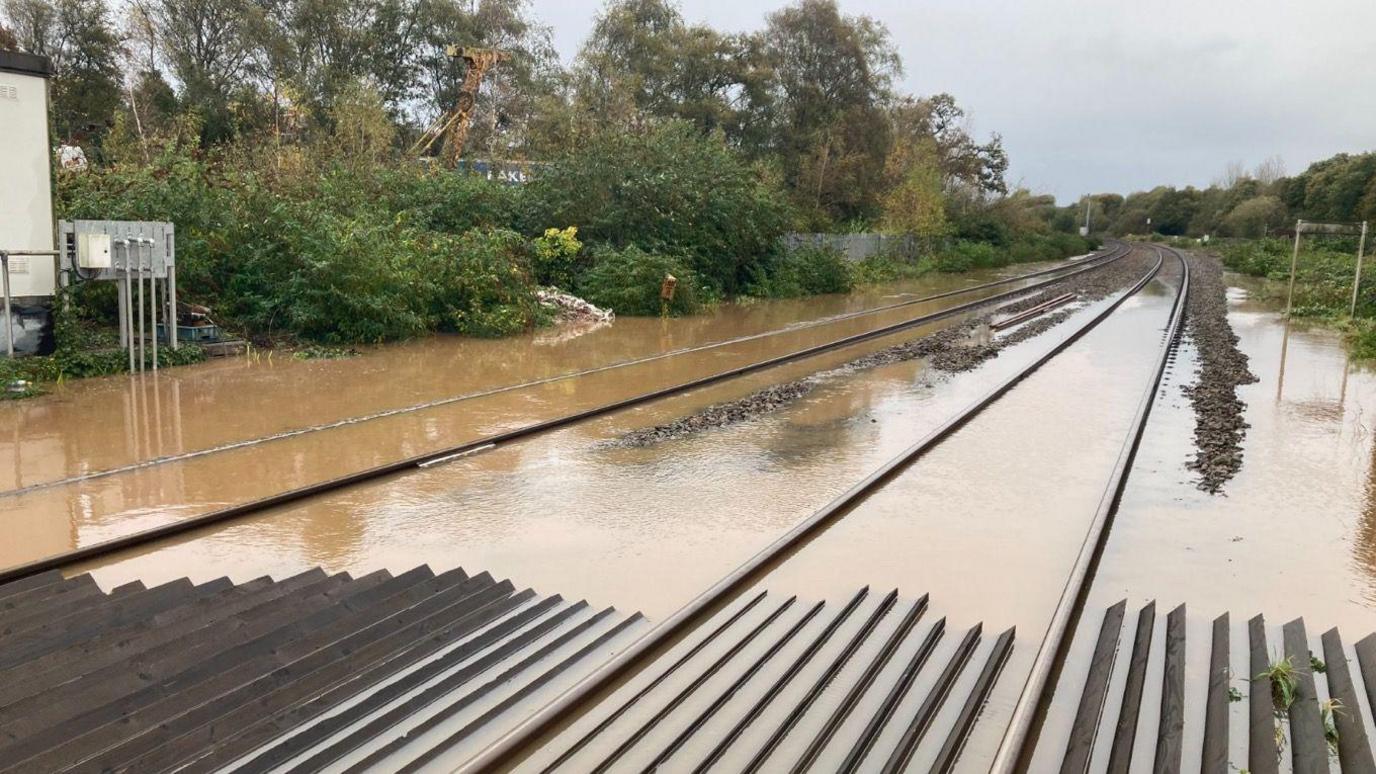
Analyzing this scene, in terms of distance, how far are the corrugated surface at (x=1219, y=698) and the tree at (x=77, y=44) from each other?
36.1m

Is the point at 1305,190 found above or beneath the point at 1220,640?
above

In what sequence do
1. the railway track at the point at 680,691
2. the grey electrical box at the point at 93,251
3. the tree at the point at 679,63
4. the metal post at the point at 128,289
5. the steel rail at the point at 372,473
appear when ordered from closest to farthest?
the railway track at the point at 680,691
the steel rail at the point at 372,473
the grey electrical box at the point at 93,251
the metal post at the point at 128,289
the tree at the point at 679,63

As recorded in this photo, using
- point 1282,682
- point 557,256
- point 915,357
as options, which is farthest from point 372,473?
point 557,256

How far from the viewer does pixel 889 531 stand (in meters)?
7.25

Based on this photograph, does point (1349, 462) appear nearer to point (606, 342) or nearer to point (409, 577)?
point (409, 577)

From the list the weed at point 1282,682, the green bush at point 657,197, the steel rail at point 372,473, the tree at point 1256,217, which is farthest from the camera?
the tree at point 1256,217

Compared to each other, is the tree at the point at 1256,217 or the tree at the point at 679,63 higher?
the tree at the point at 679,63

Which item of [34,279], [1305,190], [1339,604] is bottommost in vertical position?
[1339,604]

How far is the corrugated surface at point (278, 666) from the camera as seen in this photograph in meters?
3.74

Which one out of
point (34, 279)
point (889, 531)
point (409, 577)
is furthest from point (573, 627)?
point (34, 279)

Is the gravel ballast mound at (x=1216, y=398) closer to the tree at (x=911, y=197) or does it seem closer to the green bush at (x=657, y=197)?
the green bush at (x=657, y=197)

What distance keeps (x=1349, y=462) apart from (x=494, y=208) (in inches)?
678

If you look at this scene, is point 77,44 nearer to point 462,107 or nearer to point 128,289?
point 462,107

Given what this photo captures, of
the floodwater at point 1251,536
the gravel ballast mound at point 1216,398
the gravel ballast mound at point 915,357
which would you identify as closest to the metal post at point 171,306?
the gravel ballast mound at point 915,357
